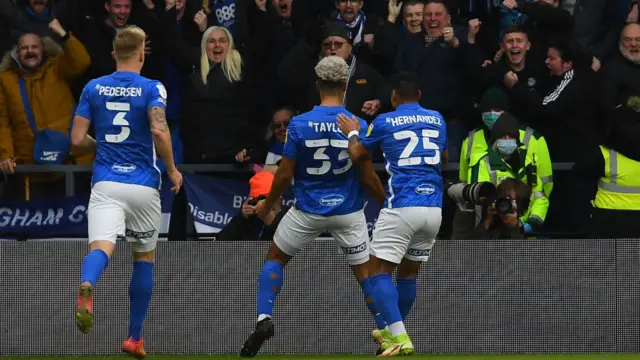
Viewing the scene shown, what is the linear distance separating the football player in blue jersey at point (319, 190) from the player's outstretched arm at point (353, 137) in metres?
0.08

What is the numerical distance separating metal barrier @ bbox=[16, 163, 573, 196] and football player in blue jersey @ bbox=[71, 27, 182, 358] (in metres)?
2.88

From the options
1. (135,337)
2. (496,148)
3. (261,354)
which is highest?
(496,148)

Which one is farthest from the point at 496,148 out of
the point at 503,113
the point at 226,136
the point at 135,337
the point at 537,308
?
the point at 135,337

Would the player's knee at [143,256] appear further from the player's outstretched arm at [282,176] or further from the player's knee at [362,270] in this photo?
the player's knee at [362,270]

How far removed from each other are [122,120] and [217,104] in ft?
10.5

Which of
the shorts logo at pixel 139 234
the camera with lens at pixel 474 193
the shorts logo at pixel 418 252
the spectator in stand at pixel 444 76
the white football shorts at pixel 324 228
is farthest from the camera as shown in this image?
the spectator in stand at pixel 444 76

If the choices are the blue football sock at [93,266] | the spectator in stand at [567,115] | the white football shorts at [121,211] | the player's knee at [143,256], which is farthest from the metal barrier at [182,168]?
the blue football sock at [93,266]

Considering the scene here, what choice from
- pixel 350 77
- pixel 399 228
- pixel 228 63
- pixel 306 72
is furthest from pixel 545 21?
pixel 399 228

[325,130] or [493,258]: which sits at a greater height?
[325,130]

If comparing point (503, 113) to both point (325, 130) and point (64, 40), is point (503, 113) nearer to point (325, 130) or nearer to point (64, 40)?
point (325, 130)

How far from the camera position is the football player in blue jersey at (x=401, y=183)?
11648 millimetres

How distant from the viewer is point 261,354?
13500 millimetres

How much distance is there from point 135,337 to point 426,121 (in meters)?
2.68

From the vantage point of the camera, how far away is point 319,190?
38.7 ft
